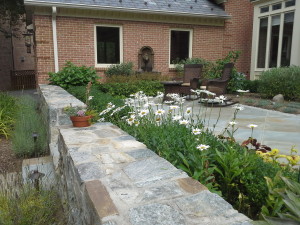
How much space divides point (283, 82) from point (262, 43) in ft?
10.7

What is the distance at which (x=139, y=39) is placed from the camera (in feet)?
33.6

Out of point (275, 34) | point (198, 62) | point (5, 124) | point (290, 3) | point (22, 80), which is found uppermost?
point (290, 3)

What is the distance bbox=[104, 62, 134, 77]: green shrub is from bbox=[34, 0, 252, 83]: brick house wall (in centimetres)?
39

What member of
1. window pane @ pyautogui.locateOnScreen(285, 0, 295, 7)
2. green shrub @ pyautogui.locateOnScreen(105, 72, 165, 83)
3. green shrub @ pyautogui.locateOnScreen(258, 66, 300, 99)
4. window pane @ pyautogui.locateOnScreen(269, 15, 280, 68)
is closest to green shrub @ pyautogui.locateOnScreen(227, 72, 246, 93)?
green shrub @ pyautogui.locateOnScreen(258, 66, 300, 99)

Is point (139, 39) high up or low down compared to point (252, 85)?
up

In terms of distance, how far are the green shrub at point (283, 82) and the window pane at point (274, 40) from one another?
78.7 inches

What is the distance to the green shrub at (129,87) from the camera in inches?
335

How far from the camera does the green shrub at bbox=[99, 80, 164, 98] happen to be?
8508 mm

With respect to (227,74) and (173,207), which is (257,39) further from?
(173,207)

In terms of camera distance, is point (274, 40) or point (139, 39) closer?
point (274, 40)

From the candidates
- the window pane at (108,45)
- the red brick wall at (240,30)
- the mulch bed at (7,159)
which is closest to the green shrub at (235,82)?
the red brick wall at (240,30)

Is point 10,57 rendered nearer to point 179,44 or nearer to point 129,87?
point 179,44

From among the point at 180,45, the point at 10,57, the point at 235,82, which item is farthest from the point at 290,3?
the point at 10,57

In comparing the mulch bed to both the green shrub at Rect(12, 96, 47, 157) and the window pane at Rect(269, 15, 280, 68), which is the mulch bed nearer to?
the green shrub at Rect(12, 96, 47, 157)
